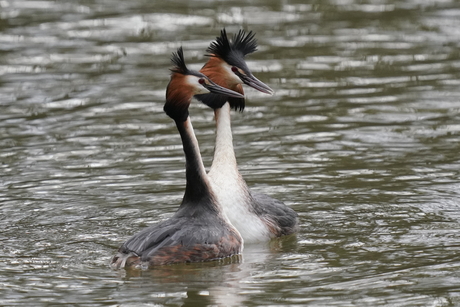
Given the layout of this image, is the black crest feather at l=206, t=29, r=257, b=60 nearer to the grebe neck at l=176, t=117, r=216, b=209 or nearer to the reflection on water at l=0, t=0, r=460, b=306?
the grebe neck at l=176, t=117, r=216, b=209

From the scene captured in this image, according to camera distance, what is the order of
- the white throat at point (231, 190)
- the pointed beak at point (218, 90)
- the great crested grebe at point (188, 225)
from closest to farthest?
1. the great crested grebe at point (188, 225)
2. the pointed beak at point (218, 90)
3. the white throat at point (231, 190)

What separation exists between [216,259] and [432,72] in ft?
25.0

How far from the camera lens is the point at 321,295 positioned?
291 inches

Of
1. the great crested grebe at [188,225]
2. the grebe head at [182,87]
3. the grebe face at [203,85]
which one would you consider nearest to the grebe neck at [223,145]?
the great crested grebe at [188,225]

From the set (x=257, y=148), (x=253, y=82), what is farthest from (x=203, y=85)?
(x=257, y=148)

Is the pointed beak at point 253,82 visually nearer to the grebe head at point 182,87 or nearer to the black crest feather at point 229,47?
the black crest feather at point 229,47

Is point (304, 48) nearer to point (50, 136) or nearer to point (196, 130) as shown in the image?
point (196, 130)

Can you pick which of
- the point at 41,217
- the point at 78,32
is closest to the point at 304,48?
the point at 78,32

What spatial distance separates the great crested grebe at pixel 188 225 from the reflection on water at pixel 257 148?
128 millimetres

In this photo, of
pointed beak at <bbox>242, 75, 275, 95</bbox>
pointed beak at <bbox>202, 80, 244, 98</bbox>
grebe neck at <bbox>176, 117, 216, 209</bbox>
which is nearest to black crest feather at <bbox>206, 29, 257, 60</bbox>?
pointed beak at <bbox>242, 75, 275, 95</bbox>

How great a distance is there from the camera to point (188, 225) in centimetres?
847

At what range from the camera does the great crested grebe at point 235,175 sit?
910cm

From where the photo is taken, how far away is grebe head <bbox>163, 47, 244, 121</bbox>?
851 centimetres

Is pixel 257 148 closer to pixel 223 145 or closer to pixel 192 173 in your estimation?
pixel 223 145
